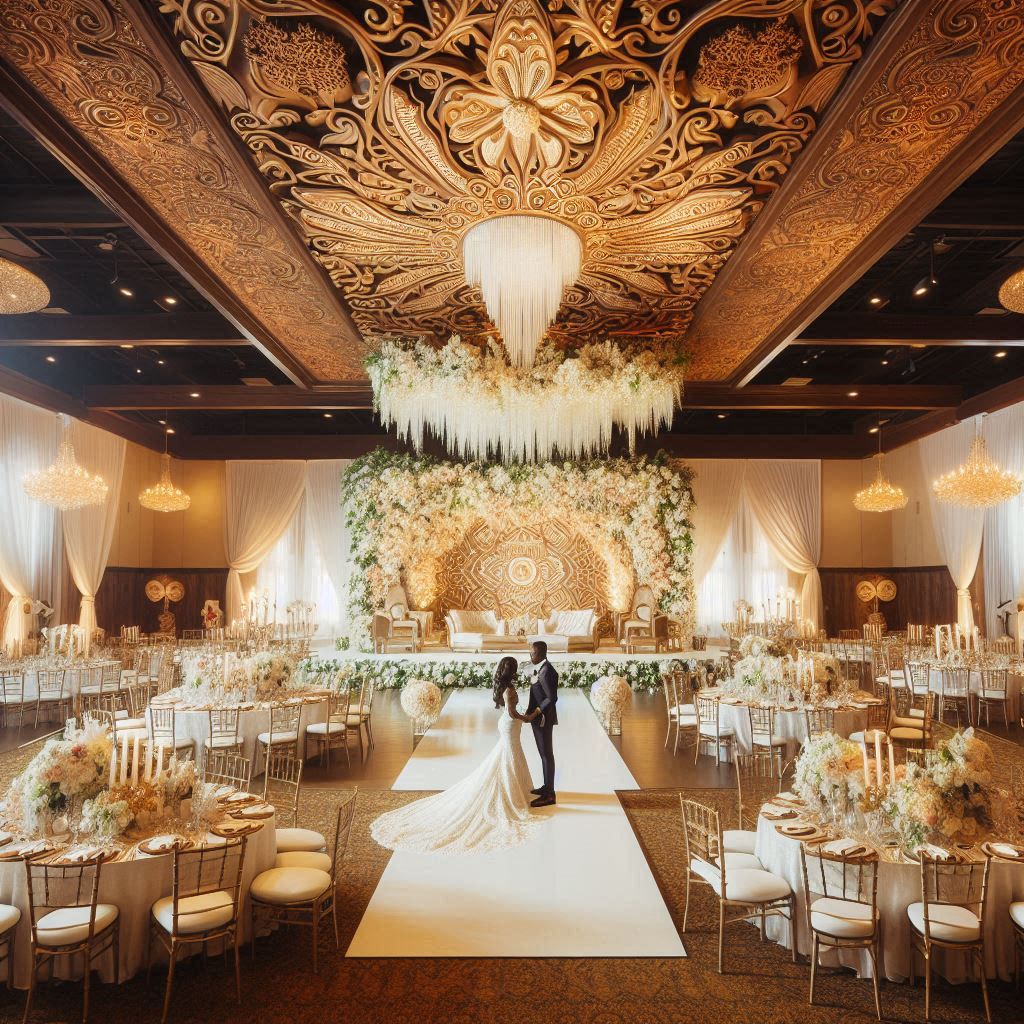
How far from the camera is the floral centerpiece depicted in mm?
8812

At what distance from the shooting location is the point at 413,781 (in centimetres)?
710

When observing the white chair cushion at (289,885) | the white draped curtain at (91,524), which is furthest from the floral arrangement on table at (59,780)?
the white draped curtain at (91,524)

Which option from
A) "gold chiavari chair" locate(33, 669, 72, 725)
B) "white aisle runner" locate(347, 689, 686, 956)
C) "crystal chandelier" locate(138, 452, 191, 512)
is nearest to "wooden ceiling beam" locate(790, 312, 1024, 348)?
"white aisle runner" locate(347, 689, 686, 956)

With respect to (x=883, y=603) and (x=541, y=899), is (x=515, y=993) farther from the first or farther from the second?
(x=883, y=603)

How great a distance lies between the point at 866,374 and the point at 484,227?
9942 mm

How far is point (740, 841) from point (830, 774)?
0.76m

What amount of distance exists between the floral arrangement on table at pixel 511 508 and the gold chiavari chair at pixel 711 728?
22.9 ft

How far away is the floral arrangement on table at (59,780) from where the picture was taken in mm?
3930

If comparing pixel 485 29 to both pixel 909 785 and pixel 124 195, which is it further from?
pixel 909 785

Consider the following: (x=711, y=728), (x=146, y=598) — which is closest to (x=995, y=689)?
(x=711, y=728)

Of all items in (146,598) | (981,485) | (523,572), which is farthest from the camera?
(146,598)

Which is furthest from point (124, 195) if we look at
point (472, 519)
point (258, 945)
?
point (472, 519)

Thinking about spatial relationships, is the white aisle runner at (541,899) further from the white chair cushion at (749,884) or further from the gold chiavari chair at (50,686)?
the gold chiavari chair at (50,686)

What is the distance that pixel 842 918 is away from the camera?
11.6ft
